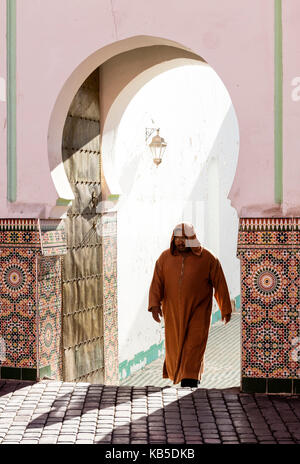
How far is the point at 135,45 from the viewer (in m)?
5.76

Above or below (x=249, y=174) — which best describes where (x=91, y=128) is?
above

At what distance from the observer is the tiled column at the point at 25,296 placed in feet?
18.9

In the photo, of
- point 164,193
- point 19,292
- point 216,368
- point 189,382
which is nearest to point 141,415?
point 189,382

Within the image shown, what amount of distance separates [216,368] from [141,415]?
370 centimetres

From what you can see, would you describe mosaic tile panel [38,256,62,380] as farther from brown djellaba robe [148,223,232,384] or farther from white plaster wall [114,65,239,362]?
white plaster wall [114,65,239,362]

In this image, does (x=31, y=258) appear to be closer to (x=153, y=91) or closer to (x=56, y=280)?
(x=56, y=280)

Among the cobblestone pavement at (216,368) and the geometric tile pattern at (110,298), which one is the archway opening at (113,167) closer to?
the geometric tile pattern at (110,298)

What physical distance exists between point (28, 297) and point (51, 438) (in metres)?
1.58

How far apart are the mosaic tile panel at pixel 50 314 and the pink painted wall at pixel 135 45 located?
0.44m

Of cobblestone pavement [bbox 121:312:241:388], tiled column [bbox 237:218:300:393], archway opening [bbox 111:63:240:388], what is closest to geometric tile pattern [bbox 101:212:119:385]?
archway opening [bbox 111:63:240:388]

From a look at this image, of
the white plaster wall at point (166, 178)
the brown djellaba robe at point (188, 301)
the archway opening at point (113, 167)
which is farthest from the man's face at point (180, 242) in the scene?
the white plaster wall at point (166, 178)

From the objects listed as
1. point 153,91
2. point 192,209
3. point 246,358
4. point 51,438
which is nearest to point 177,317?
point 246,358

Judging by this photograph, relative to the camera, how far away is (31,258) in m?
5.75

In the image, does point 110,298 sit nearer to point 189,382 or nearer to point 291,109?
point 189,382
